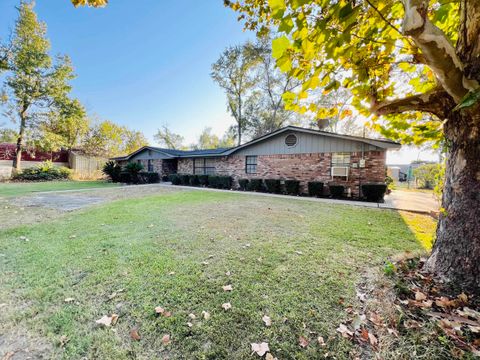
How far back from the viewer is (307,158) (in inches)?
435

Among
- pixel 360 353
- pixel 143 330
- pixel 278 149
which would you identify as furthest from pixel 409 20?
pixel 278 149

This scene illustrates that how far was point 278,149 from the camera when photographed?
12.1m

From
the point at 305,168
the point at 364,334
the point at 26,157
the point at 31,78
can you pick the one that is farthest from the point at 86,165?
the point at 364,334

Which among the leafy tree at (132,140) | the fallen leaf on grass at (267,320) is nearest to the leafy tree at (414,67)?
the fallen leaf on grass at (267,320)

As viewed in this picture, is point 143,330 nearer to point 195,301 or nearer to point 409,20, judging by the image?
point 195,301

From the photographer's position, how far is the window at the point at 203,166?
1574cm

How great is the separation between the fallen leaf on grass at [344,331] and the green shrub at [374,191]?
865cm

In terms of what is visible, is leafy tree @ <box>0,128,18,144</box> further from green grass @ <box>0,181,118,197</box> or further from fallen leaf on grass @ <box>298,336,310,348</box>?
fallen leaf on grass @ <box>298,336,310,348</box>

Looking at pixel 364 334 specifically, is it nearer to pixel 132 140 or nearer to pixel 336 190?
pixel 336 190

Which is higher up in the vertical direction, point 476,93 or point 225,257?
point 476,93

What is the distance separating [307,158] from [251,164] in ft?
12.5

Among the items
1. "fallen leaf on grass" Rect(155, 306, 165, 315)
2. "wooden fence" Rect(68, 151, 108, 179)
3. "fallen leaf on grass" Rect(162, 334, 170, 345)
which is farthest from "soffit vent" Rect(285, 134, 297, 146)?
"wooden fence" Rect(68, 151, 108, 179)

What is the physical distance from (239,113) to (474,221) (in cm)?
2549

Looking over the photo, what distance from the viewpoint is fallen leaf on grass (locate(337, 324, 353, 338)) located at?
5.80 ft
